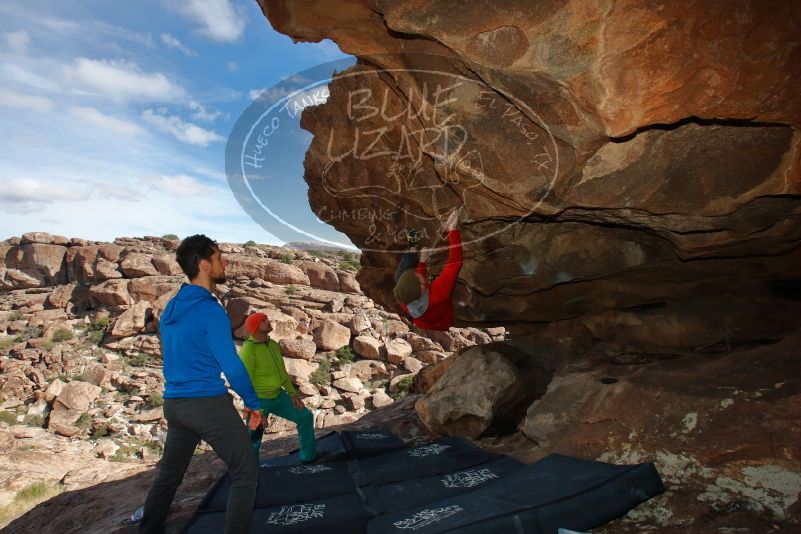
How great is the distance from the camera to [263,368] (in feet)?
16.0

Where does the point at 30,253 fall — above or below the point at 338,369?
above

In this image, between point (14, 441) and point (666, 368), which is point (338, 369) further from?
point (666, 368)

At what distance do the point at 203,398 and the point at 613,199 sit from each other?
3.86 metres

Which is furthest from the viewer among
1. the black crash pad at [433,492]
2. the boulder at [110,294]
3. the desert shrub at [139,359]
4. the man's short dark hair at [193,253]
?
the boulder at [110,294]

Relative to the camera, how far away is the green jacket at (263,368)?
485 cm

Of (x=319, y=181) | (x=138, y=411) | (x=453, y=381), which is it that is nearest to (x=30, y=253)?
(x=138, y=411)

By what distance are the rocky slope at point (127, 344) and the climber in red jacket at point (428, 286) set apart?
4.09m

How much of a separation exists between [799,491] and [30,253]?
40.0 metres

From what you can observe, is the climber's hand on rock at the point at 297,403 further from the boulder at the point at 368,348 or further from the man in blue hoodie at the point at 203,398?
the boulder at the point at 368,348

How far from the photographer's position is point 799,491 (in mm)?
2600

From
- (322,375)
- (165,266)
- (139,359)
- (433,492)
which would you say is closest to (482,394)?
(433,492)

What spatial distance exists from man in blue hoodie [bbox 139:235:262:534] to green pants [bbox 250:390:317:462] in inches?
64.8

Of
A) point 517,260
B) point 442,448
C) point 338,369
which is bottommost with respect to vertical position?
point 338,369

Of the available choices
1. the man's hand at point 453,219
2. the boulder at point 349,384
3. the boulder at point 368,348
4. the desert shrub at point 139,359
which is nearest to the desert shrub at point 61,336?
the desert shrub at point 139,359
